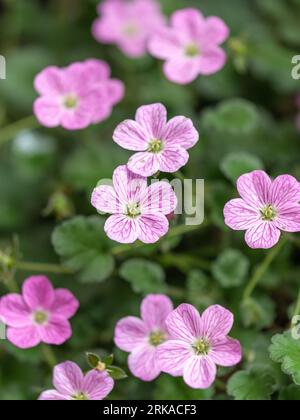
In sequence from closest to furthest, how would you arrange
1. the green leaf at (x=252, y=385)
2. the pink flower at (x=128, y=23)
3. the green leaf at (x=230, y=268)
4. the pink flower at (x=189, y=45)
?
the green leaf at (x=252, y=385) → the green leaf at (x=230, y=268) → the pink flower at (x=189, y=45) → the pink flower at (x=128, y=23)

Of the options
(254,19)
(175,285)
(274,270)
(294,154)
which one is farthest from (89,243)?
(254,19)

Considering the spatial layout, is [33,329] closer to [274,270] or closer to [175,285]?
[175,285]

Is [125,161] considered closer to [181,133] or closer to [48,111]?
[48,111]

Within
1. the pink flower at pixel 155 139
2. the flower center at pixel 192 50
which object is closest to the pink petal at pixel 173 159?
the pink flower at pixel 155 139

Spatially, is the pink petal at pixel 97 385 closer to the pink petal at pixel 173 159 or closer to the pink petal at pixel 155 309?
the pink petal at pixel 155 309

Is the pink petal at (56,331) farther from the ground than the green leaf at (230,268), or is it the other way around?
the green leaf at (230,268)

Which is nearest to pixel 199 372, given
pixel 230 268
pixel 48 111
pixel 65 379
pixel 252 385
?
pixel 252 385

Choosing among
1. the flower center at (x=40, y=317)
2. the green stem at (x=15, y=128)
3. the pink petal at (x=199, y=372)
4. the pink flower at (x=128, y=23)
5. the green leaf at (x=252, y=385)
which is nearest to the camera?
the pink petal at (x=199, y=372)
